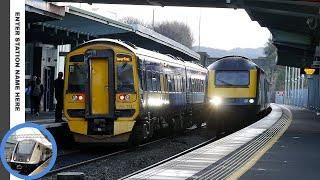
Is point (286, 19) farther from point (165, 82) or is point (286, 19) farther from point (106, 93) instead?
point (106, 93)

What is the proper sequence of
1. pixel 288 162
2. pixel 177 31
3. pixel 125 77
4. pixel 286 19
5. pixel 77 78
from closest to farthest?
pixel 288 162 → pixel 125 77 → pixel 77 78 → pixel 286 19 → pixel 177 31

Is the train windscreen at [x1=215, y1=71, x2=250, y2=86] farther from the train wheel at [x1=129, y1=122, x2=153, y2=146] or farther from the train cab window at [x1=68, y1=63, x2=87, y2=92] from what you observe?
the train cab window at [x1=68, y1=63, x2=87, y2=92]

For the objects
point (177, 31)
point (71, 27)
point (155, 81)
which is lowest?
point (155, 81)

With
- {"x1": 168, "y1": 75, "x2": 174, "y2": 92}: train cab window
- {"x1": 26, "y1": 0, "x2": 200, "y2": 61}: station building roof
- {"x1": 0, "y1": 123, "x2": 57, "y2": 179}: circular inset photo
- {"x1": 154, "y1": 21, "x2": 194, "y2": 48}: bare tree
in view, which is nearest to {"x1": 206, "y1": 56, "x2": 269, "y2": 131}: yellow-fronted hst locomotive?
{"x1": 168, "y1": 75, "x2": 174, "y2": 92}: train cab window

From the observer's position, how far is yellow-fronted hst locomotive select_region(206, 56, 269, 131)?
23.5m

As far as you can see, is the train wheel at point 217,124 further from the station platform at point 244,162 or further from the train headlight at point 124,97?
the station platform at point 244,162

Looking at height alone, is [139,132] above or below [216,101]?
below

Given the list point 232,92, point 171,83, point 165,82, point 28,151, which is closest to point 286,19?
point 232,92

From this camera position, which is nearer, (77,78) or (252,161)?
(252,161)

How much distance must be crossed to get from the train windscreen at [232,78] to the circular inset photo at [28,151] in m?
19.5

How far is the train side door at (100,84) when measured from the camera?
17.1m

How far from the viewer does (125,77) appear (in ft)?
56.7

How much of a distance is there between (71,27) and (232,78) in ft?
26.4

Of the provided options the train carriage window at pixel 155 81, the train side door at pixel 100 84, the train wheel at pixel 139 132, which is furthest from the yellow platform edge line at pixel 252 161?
the train carriage window at pixel 155 81
